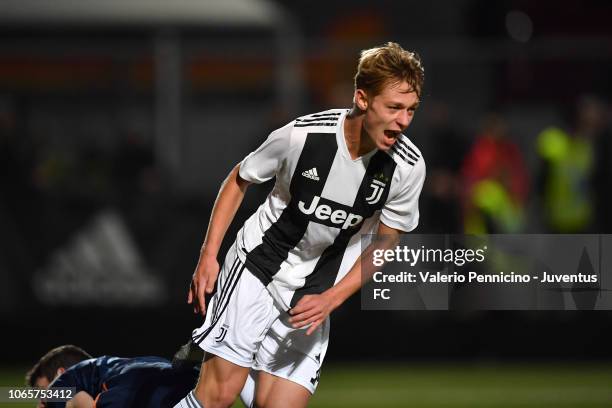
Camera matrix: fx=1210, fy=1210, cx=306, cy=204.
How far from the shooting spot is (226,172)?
1074 centimetres

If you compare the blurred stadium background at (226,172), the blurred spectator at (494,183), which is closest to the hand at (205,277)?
the blurred stadium background at (226,172)

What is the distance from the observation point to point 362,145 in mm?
5176

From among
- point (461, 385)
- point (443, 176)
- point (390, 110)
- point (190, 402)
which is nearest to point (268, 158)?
point (390, 110)

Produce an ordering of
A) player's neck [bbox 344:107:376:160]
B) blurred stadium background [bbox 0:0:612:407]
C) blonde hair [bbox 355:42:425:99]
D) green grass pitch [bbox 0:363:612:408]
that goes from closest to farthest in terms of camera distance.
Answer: blonde hair [bbox 355:42:425:99]
player's neck [bbox 344:107:376:160]
green grass pitch [bbox 0:363:612:408]
blurred stadium background [bbox 0:0:612:407]

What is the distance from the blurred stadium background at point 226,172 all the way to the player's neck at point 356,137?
4.38m

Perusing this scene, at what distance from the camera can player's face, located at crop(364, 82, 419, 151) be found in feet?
16.2

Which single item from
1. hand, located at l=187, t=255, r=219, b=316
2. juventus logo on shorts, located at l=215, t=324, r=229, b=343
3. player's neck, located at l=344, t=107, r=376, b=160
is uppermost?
player's neck, located at l=344, t=107, r=376, b=160

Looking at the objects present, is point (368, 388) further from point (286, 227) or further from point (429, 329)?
point (286, 227)

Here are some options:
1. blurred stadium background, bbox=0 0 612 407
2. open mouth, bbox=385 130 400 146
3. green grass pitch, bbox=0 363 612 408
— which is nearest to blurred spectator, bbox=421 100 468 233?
blurred stadium background, bbox=0 0 612 407

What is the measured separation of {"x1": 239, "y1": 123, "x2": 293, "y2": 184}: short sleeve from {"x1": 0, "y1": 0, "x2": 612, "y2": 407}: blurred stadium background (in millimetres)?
4216

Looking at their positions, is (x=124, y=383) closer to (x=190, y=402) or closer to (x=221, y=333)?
(x=190, y=402)

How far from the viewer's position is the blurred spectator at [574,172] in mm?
10555

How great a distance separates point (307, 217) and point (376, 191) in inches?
12.8

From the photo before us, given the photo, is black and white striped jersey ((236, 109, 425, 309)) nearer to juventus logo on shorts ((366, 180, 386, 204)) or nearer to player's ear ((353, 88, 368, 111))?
juventus logo on shorts ((366, 180, 386, 204))
